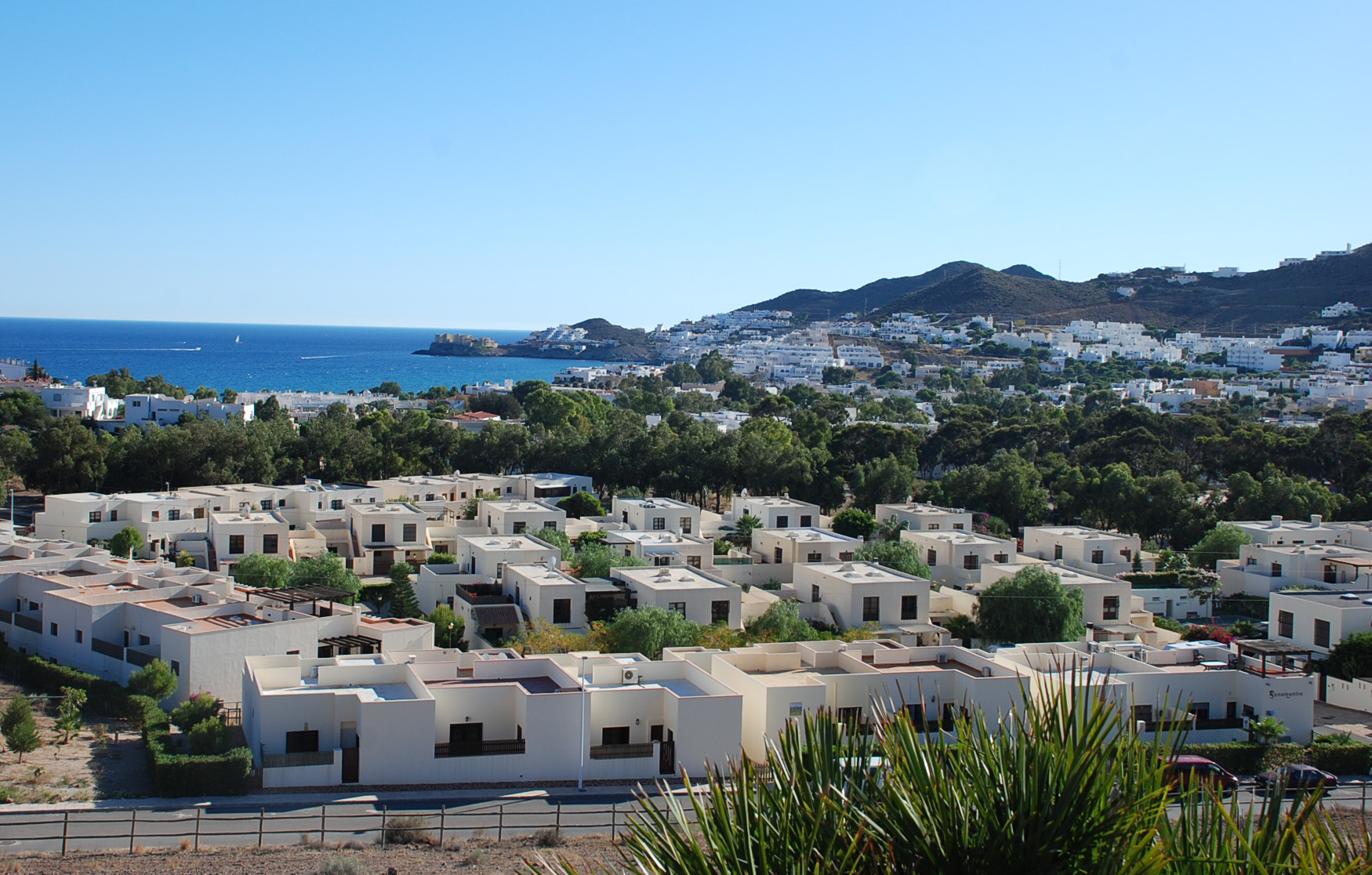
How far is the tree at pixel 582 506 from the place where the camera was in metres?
39.4

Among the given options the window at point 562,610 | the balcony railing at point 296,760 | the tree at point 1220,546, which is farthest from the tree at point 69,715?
the tree at point 1220,546

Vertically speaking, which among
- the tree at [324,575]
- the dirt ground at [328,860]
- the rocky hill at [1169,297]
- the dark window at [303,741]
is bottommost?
the dirt ground at [328,860]

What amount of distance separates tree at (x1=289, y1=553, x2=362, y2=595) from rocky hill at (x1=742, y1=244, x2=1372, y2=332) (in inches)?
5002

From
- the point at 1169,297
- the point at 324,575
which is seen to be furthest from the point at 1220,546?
the point at 1169,297

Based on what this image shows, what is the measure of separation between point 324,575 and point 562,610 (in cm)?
571

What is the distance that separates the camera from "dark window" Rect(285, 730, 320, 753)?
1599 centimetres

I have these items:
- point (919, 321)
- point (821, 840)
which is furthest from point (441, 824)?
point (919, 321)

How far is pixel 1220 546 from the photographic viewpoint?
1320 inches

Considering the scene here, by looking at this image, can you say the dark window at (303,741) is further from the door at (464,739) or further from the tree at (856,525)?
the tree at (856,525)

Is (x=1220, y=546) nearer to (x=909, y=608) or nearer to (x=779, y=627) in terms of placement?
(x=909, y=608)

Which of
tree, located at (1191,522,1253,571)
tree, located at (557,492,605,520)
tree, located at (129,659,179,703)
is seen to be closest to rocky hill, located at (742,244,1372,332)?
tree, located at (1191,522,1253,571)

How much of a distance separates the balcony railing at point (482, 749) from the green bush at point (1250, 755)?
9.97m

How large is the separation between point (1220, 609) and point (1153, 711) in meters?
12.8

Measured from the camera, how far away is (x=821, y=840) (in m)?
5.96
